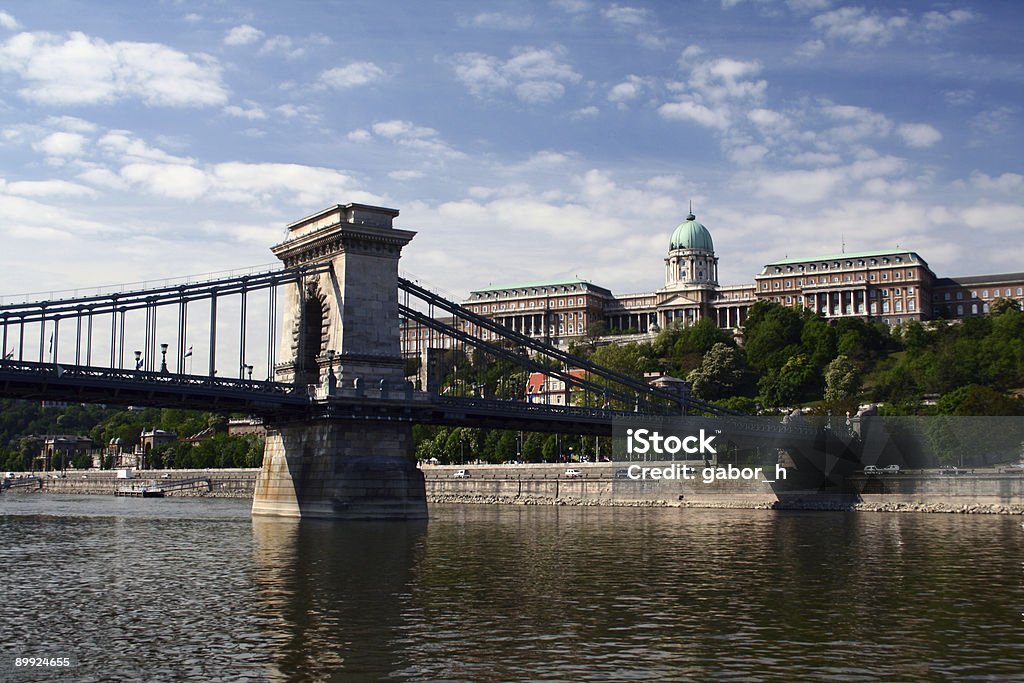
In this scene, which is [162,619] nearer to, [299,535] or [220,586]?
[220,586]

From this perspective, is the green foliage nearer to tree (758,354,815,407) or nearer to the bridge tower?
tree (758,354,815,407)

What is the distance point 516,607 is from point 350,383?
3088 cm

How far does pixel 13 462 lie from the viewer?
19050cm

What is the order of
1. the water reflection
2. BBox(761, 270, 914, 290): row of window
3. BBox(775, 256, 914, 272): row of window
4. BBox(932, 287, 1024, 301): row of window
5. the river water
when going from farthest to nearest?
BBox(775, 256, 914, 272): row of window < BBox(761, 270, 914, 290): row of window < BBox(932, 287, 1024, 301): row of window < the water reflection < the river water

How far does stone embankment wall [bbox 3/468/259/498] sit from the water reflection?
71.2m

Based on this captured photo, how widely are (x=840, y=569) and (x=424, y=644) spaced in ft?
57.0

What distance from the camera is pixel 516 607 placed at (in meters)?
26.2

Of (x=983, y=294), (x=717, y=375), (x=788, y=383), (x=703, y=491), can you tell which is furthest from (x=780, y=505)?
(x=983, y=294)

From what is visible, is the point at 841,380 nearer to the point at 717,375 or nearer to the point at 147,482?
the point at 717,375

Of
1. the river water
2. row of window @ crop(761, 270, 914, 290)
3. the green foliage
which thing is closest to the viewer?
the river water

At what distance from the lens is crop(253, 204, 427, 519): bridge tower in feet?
181

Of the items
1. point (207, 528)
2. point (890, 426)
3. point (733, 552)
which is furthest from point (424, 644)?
point (890, 426)

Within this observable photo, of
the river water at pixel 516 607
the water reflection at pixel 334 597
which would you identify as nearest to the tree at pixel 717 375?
the river water at pixel 516 607

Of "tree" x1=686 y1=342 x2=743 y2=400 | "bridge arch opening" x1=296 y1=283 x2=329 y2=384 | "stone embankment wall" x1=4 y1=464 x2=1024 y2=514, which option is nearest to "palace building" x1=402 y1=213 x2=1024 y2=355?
"tree" x1=686 y1=342 x2=743 y2=400
